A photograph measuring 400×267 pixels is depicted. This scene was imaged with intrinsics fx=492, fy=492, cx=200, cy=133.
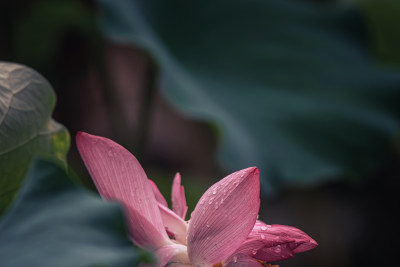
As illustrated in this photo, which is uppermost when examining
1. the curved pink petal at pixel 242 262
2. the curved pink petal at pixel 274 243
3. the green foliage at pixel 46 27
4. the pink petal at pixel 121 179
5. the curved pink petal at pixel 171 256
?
the pink petal at pixel 121 179

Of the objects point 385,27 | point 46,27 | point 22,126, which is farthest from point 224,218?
point 385,27

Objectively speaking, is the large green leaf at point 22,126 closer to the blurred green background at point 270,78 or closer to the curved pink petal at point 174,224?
the curved pink petal at point 174,224

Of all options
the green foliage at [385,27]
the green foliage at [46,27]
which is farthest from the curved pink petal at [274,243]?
the green foliage at [385,27]

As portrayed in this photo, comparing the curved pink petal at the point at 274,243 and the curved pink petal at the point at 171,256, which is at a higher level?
the curved pink petal at the point at 274,243

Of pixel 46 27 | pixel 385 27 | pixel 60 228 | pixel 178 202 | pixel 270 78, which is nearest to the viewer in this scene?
pixel 60 228

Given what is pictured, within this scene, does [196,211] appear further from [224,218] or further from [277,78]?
[277,78]

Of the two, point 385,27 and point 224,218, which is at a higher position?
point 385,27

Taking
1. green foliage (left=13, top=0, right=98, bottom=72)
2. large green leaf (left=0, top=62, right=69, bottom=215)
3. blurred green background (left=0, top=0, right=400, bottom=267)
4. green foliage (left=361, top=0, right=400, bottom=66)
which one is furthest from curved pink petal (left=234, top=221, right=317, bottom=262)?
green foliage (left=361, top=0, right=400, bottom=66)

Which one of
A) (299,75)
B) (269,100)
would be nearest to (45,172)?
(269,100)
